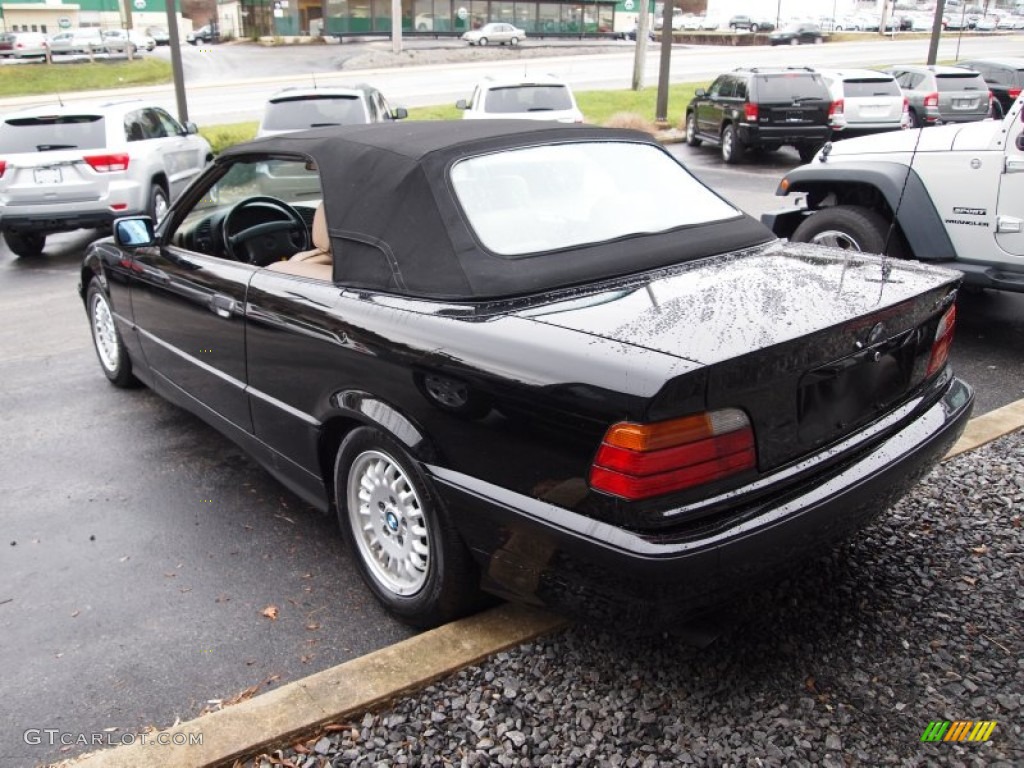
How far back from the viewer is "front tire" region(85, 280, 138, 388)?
5445mm

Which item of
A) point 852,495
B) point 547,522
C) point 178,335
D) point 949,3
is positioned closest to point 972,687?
point 852,495

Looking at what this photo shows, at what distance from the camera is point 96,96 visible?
31469 millimetres

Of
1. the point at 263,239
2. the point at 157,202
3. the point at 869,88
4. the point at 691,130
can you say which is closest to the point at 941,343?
the point at 263,239

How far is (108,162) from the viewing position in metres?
10.2

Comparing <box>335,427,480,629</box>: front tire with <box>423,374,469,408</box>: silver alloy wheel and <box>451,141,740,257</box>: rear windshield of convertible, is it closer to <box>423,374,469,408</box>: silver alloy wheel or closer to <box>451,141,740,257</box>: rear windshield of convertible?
<box>423,374,469,408</box>: silver alloy wheel

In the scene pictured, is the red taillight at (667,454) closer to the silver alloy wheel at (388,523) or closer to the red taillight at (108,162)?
the silver alloy wheel at (388,523)

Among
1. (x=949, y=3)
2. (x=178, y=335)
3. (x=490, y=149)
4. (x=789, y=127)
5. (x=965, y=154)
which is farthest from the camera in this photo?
(x=949, y=3)

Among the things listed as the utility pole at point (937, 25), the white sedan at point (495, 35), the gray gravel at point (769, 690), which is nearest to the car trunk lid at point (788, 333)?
the gray gravel at point (769, 690)

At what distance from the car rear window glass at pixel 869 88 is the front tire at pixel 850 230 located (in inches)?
438

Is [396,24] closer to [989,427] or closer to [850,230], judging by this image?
[850,230]

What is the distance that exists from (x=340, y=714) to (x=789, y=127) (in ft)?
51.1

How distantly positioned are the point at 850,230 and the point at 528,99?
28.5ft

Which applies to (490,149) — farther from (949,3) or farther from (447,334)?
(949,3)

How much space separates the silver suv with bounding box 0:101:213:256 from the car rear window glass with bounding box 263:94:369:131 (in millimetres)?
1559
